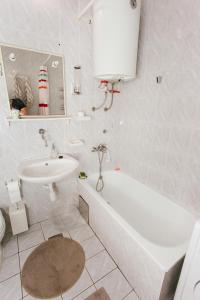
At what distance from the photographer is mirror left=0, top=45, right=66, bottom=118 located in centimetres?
136

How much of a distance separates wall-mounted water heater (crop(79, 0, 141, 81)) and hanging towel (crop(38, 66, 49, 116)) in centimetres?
50

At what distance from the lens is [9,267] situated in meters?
1.37

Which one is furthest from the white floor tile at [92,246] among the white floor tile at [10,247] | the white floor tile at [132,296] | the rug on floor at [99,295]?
the white floor tile at [10,247]

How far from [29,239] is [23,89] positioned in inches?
59.6

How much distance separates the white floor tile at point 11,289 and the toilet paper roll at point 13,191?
63 cm

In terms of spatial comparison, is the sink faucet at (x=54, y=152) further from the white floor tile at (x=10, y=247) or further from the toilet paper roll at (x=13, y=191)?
the white floor tile at (x=10, y=247)

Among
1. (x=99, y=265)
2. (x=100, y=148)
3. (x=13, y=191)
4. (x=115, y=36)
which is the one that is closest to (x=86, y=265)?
(x=99, y=265)

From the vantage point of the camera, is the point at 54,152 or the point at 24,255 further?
the point at 54,152

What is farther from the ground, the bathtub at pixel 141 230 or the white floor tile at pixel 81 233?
the bathtub at pixel 141 230

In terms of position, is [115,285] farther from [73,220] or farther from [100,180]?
[100,180]

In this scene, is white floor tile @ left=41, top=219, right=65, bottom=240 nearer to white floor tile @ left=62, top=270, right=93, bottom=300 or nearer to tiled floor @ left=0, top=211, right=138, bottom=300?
tiled floor @ left=0, top=211, right=138, bottom=300

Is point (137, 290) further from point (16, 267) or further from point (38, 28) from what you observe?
point (38, 28)

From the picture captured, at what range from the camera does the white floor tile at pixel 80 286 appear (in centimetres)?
119

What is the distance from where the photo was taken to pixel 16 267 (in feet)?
4.49
